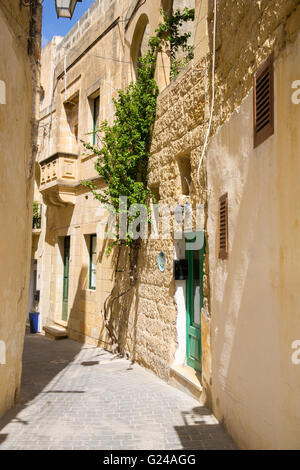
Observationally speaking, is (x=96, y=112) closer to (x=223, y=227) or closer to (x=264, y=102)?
(x=223, y=227)

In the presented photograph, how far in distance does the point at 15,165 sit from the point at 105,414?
3.35 meters

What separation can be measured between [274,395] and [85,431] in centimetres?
232

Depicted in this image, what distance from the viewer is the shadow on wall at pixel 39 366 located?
5.32 meters

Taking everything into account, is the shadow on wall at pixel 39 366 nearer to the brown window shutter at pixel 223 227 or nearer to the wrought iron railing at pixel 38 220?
the brown window shutter at pixel 223 227

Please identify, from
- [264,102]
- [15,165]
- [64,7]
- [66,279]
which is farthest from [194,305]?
[66,279]

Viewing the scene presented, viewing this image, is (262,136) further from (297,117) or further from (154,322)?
(154,322)

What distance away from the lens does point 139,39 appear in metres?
9.20

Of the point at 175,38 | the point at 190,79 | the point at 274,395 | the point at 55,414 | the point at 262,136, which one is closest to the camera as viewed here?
the point at 274,395

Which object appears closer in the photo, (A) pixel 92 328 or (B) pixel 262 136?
(B) pixel 262 136

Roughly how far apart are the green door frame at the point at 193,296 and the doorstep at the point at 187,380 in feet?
0.40

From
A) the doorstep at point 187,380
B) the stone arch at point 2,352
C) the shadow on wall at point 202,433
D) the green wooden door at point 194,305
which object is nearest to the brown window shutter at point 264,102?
the green wooden door at point 194,305

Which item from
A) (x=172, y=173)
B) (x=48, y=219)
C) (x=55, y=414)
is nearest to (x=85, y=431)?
(x=55, y=414)

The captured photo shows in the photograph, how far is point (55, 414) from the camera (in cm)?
503

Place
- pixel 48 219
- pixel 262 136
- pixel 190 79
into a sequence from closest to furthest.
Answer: pixel 262 136, pixel 190 79, pixel 48 219
